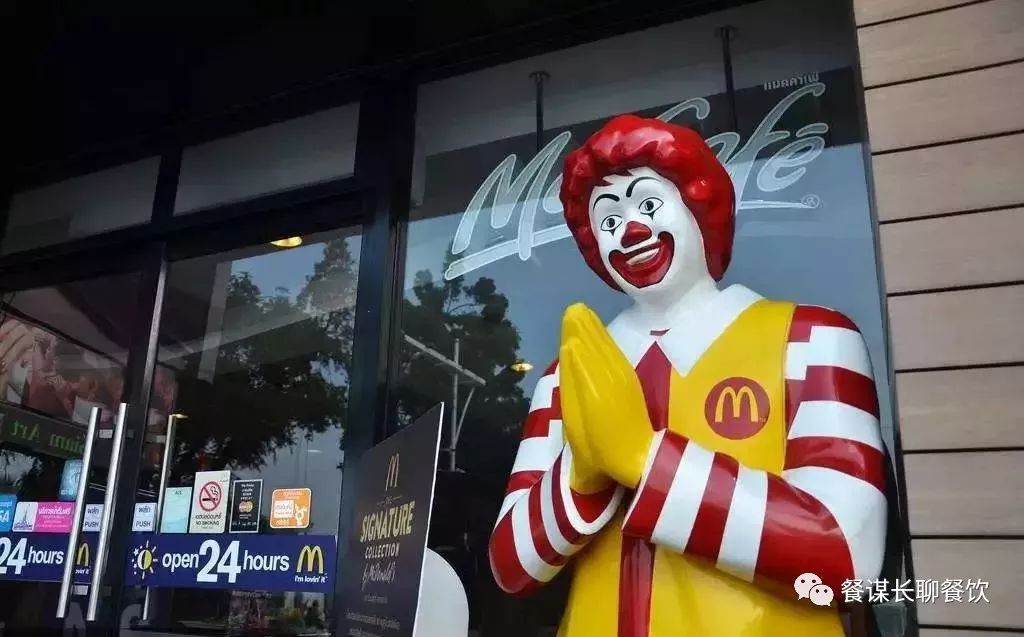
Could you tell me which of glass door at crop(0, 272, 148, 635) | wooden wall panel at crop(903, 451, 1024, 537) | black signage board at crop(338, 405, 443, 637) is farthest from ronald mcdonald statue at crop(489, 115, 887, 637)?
glass door at crop(0, 272, 148, 635)

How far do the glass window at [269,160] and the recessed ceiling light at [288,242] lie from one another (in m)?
0.18

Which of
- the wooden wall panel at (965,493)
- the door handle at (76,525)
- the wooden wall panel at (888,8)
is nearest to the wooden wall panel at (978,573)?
the wooden wall panel at (965,493)

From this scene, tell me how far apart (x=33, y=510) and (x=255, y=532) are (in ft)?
3.62

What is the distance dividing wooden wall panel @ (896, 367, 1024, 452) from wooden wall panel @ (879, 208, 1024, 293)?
0.16 metres

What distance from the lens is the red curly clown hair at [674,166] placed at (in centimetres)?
A: 177

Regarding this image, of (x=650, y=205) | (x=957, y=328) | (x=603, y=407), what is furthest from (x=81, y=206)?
(x=957, y=328)

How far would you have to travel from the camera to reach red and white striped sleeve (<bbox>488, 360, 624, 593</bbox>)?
5.23 ft

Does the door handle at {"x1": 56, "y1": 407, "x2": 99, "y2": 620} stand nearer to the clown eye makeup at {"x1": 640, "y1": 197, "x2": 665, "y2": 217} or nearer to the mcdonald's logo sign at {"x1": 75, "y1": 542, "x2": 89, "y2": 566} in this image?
the mcdonald's logo sign at {"x1": 75, "y1": 542, "x2": 89, "y2": 566}

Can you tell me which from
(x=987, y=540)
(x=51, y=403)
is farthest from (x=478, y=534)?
(x=51, y=403)

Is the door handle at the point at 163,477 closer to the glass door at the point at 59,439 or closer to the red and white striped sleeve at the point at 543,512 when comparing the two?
Result: the glass door at the point at 59,439

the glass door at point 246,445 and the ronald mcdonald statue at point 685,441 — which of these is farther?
the glass door at point 246,445

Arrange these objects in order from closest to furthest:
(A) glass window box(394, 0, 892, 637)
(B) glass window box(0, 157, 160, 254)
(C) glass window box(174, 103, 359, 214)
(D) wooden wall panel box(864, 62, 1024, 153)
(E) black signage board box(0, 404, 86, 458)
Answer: (D) wooden wall panel box(864, 62, 1024, 153) → (A) glass window box(394, 0, 892, 637) → (C) glass window box(174, 103, 359, 214) → (E) black signage board box(0, 404, 86, 458) → (B) glass window box(0, 157, 160, 254)

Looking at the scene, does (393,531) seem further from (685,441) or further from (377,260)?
(377,260)

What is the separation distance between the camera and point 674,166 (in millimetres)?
1769
